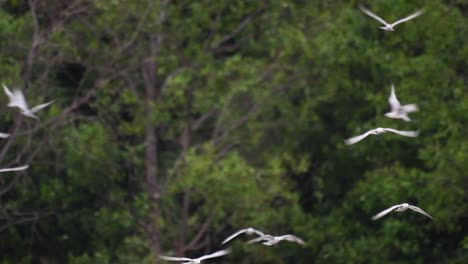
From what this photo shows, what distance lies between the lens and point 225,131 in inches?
986

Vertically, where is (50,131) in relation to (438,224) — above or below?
above

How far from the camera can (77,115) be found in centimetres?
2298

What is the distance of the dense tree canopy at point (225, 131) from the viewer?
2228 cm

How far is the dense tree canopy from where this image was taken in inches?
877

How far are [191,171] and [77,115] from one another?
1966 mm

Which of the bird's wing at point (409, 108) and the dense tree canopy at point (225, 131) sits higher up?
the bird's wing at point (409, 108)

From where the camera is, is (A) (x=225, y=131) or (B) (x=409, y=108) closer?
(B) (x=409, y=108)

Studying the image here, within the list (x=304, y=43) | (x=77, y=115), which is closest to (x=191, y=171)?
(x=77, y=115)

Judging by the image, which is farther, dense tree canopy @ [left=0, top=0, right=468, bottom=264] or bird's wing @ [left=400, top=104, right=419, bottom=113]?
dense tree canopy @ [left=0, top=0, right=468, bottom=264]

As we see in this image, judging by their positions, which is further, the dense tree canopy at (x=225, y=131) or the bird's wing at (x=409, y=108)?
the dense tree canopy at (x=225, y=131)

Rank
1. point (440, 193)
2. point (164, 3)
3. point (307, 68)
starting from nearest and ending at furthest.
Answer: point (440, 193) < point (164, 3) < point (307, 68)

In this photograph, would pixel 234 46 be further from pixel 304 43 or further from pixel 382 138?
pixel 382 138

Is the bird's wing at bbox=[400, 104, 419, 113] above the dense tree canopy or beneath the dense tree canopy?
above

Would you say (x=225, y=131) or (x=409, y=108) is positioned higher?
(x=409, y=108)
